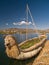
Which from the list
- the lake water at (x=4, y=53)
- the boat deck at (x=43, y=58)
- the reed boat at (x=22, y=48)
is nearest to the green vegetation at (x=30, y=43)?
the reed boat at (x=22, y=48)

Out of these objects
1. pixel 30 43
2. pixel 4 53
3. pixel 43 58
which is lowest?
pixel 43 58

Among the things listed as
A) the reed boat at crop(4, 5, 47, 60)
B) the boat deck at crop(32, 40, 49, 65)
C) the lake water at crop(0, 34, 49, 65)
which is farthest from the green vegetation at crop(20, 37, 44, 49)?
the boat deck at crop(32, 40, 49, 65)

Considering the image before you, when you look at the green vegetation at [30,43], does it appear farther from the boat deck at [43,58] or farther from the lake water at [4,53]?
the boat deck at [43,58]

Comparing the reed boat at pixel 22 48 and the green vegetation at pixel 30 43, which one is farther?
the green vegetation at pixel 30 43

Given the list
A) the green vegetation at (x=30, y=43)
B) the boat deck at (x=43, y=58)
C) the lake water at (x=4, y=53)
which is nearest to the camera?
the boat deck at (x=43, y=58)

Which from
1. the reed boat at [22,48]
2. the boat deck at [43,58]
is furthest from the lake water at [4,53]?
the boat deck at [43,58]

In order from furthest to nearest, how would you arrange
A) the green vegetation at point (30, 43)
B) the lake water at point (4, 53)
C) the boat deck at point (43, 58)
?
the green vegetation at point (30, 43) < the lake water at point (4, 53) < the boat deck at point (43, 58)

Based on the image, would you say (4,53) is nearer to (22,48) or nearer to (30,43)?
(22,48)

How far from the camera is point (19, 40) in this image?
429 centimetres

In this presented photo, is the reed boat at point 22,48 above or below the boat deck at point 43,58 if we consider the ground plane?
above

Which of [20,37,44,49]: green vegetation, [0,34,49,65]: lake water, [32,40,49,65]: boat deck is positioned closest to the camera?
[32,40,49,65]: boat deck

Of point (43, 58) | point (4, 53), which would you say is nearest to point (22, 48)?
point (4, 53)

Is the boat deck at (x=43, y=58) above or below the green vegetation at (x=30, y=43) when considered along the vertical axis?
below

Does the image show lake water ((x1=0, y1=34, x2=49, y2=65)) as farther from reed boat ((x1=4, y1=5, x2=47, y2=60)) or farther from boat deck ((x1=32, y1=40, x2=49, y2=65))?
boat deck ((x1=32, y1=40, x2=49, y2=65))
